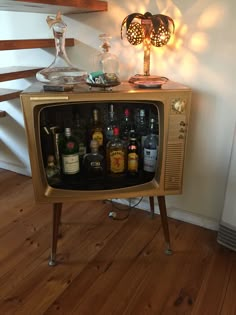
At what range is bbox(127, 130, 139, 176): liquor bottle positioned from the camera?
129cm

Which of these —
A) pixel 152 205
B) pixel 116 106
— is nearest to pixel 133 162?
pixel 116 106

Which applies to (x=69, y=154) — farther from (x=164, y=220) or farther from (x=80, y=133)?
(x=164, y=220)

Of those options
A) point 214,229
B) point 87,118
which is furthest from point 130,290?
point 87,118

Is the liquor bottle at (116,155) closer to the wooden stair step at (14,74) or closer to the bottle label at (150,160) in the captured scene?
the bottle label at (150,160)

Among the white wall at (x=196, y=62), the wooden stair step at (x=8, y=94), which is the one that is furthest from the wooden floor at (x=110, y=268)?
the wooden stair step at (x=8, y=94)

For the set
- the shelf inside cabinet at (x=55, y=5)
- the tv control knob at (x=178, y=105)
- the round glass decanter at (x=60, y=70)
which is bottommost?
the tv control knob at (x=178, y=105)

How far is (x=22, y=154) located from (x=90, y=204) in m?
0.71

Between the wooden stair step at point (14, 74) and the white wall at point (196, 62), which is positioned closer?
the white wall at point (196, 62)

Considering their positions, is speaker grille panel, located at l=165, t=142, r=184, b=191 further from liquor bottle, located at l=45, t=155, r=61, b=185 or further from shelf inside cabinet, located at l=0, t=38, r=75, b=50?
shelf inside cabinet, located at l=0, t=38, r=75, b=50

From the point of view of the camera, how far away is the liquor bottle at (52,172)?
4.03 feet

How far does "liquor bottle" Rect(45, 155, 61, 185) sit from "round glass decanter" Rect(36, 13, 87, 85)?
1.11ft

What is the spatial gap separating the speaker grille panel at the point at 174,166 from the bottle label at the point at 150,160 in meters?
0.11

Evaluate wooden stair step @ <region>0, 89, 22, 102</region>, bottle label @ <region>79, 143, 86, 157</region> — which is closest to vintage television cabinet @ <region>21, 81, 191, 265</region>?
bottle label @ <region>79, 143, 86, 157</region>

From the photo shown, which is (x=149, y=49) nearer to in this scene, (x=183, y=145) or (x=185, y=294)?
(x=183, y=145)
